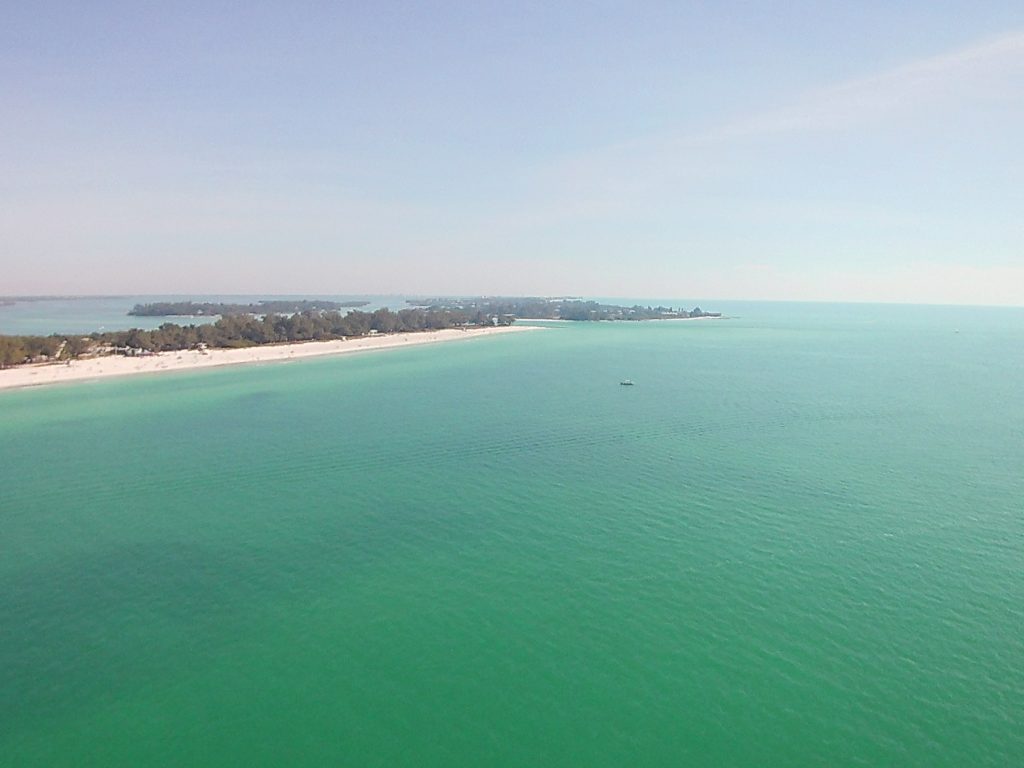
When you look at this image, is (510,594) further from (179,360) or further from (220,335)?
(220,335)

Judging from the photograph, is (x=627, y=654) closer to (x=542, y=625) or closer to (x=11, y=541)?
(x=542, y=625)

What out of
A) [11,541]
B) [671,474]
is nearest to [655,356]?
[671,474]

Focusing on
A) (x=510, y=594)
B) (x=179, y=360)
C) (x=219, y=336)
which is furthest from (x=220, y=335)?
(x=510, y=594)

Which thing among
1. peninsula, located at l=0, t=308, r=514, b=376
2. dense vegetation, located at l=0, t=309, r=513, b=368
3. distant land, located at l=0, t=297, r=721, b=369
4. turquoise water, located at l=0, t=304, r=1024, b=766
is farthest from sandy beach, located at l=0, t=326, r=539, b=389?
turquoise water, located at l=0, t=304, r=1024, b=766

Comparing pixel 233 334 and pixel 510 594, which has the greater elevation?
pixel 233 334

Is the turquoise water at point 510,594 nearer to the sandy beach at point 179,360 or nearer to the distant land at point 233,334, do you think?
the sandy beach at point 179,360

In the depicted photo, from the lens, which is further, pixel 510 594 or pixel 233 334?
pixel 233 334
